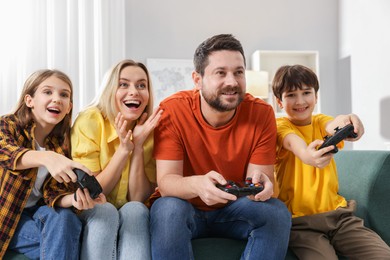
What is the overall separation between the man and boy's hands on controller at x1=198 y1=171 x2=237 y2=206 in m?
0.04

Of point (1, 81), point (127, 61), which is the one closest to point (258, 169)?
point (127, 61)

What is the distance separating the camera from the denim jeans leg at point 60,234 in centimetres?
124

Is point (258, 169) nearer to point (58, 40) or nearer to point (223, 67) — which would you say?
point (223, 67)

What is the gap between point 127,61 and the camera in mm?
1675

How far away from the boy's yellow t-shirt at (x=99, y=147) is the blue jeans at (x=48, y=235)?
24cm

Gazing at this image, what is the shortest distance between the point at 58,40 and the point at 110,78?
204 centimetres

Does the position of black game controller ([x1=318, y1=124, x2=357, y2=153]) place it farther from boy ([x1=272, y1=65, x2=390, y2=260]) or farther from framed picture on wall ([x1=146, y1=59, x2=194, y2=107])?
framed picture on wall ([x1=146, y1=59, x2=194, y2=107])

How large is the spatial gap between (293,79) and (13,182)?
1101 millimetres

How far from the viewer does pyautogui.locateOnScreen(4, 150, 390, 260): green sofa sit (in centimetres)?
140

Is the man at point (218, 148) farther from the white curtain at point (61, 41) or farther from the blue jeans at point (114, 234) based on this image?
the white curtain at point (61, 41)

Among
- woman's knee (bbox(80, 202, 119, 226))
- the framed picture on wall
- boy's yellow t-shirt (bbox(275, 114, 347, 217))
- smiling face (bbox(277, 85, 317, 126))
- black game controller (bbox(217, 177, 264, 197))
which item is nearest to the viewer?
black game controller (bbox(217, 177, 264, 197))

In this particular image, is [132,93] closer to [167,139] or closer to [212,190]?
[167,139]

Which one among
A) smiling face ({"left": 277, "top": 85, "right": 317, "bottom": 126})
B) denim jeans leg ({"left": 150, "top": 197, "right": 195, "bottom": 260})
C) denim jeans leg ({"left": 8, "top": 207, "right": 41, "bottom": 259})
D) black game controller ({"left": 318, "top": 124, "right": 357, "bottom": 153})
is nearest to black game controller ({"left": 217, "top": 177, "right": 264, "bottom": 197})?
denim jeans leg ({"left": 150, "top": 197, "right": 195, "bottom": 260})

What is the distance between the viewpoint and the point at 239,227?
139 centimetres
